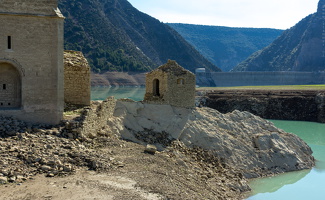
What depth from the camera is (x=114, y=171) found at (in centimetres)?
1271

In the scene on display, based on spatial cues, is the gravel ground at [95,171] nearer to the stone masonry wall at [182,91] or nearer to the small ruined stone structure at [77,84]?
the small ruined stone structure at [77,84]

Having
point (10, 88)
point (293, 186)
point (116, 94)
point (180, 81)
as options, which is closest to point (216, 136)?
point (180, 81)

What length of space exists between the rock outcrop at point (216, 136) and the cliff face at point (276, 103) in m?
24.7

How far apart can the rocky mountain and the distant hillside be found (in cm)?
2486

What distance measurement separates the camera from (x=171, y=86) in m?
20.7

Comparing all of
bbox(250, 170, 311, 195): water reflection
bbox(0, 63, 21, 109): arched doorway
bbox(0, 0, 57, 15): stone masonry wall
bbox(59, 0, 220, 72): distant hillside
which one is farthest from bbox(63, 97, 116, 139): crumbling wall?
bbox(59, 0, 220, 72): distant hillside

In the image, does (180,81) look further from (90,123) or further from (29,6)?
(29,6)

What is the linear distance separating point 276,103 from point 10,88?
37055mm

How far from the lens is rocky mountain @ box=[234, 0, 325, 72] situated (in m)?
124

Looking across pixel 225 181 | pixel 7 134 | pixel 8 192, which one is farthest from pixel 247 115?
pixel 8 192

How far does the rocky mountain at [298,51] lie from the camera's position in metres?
124

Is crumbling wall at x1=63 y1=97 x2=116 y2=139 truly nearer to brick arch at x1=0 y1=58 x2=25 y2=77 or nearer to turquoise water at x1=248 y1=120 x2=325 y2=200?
brick arch at x1=0 y1=58 x2=25 y2=77

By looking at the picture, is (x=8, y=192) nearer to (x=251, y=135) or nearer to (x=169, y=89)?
(x=169, y=89)

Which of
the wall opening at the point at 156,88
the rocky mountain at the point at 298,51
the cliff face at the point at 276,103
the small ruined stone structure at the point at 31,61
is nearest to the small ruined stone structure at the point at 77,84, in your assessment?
the small ruined stone structure at the point at 31,61
